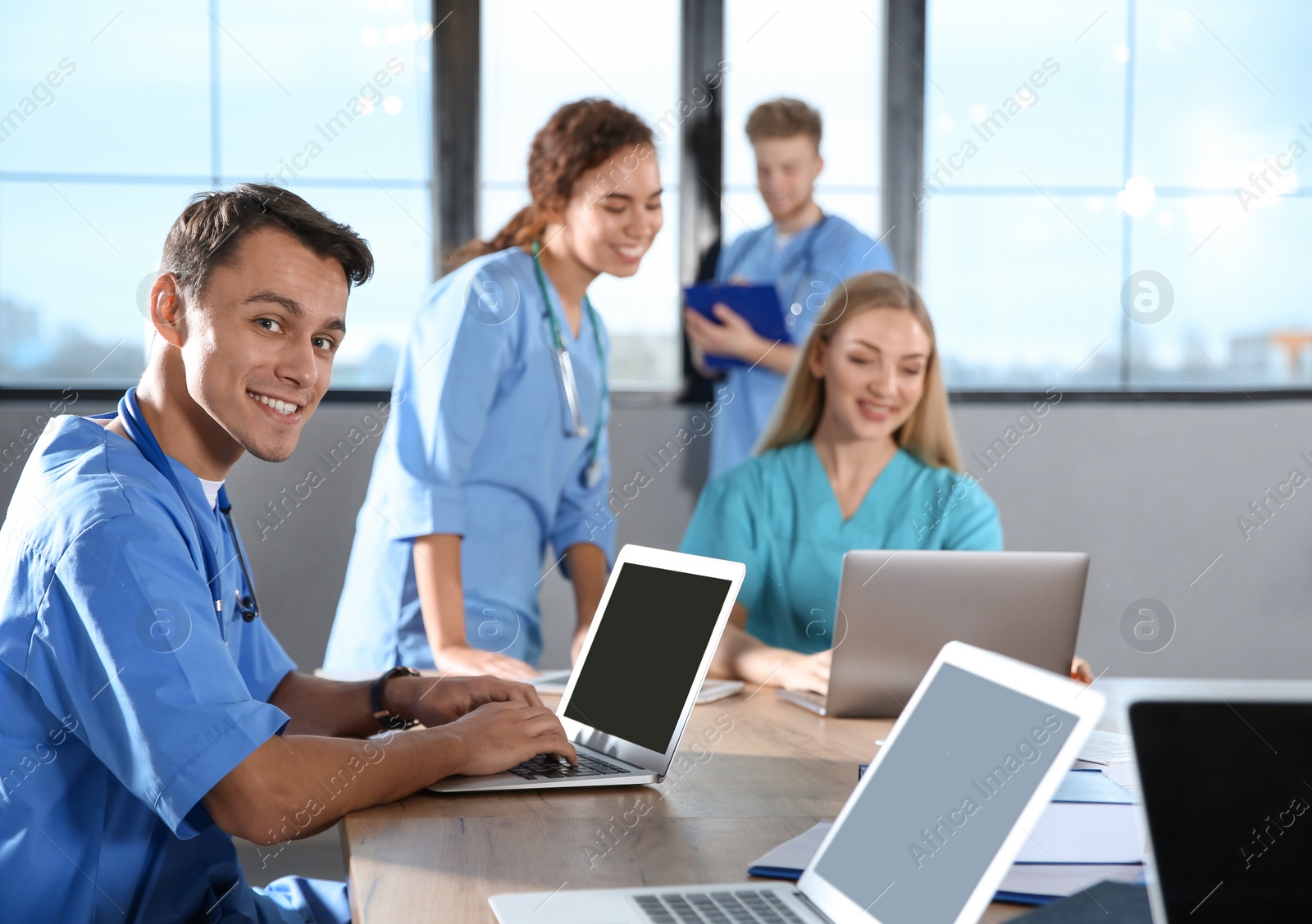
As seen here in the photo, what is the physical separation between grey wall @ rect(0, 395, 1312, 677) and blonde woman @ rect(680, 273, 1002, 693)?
0.92 m

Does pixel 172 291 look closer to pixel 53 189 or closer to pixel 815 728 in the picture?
pixel 815 728

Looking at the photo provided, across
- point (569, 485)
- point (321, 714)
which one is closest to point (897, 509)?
point (569, 485)

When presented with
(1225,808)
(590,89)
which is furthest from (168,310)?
(590,89)

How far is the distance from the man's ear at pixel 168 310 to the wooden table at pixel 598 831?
0.54m

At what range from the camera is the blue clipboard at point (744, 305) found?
2.78 metres

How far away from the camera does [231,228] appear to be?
1233 mm

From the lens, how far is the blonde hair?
208cm

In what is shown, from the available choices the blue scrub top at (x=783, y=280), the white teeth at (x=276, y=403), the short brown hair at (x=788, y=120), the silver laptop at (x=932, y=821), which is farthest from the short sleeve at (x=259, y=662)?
the short brown hair at (x=788, y=120)

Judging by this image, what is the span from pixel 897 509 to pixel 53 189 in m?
2.26

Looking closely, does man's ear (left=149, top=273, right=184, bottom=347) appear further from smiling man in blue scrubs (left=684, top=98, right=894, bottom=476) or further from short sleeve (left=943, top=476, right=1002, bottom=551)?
smiling man in blue scrubs (left=684, top=98, right=894, bottom=476)

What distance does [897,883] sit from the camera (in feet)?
2.47

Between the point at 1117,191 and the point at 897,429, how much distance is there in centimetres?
160

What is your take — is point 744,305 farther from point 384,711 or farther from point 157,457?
point 157,457

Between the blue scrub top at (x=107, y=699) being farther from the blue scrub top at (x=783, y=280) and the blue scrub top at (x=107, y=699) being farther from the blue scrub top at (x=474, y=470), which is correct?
the blue scrub top at (x=783, y=280)
